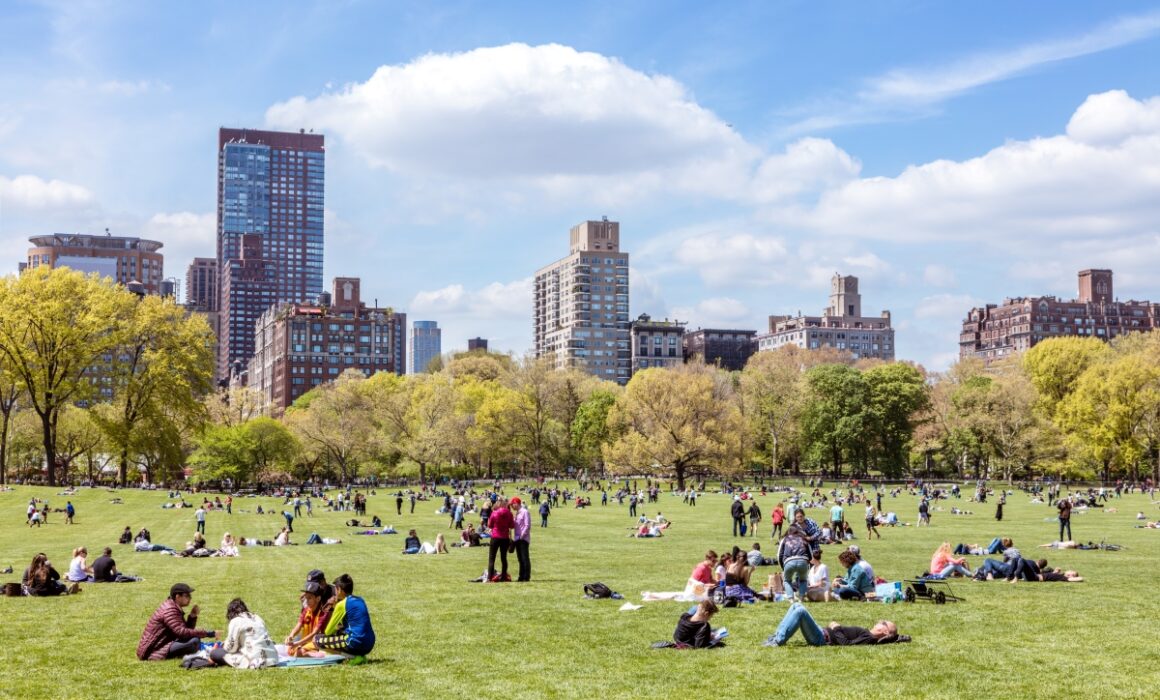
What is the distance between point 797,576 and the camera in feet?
64.4

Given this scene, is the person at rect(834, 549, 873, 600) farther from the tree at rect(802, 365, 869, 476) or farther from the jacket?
the tree at rect(802, 365, 869, 476)

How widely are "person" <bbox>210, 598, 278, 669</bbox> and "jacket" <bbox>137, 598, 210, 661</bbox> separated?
0.77 m

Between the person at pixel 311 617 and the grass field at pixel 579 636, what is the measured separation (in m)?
0.89

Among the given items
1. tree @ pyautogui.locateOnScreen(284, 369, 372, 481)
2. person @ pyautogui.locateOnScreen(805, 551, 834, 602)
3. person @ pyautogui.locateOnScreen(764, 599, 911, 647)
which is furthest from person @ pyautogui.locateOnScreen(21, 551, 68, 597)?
tree @ pyautogui.locateOnScreen(284, 369, 372, 481)

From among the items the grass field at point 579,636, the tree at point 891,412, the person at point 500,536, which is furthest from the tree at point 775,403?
the person at point 500,536

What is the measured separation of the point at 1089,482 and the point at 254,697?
101m

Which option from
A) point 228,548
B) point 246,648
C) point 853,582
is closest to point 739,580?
point 853,582

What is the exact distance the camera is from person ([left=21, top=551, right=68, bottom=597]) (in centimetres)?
2154

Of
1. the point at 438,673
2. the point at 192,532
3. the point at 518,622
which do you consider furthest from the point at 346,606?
the point at 192,532

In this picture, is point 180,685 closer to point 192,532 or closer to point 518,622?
point 518,622

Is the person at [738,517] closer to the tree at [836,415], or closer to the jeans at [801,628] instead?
the jeans at [801,628]

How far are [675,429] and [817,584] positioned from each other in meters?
73.8

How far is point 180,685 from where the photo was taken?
1277 cm

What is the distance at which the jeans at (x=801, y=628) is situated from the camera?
15.0m
